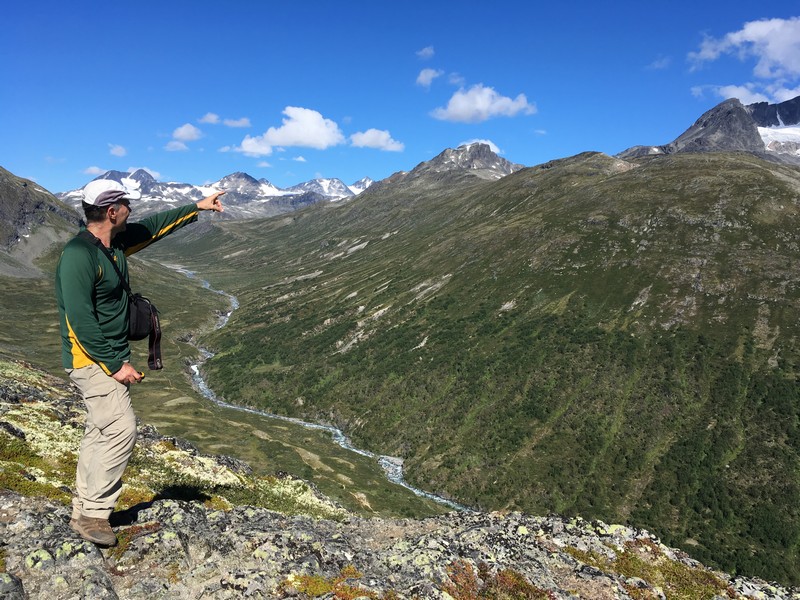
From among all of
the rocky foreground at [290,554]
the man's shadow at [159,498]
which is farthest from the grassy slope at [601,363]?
the man's shadow at [159,498]

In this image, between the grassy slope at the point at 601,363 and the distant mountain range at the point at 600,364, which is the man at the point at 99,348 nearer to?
the distant mountain range at the point at 600,364

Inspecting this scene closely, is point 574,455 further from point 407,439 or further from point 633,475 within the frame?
point 407,439

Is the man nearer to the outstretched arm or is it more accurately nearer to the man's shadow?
the man's shadow

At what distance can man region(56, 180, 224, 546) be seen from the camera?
9.08 metres

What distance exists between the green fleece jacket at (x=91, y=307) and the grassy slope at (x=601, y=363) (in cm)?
8992

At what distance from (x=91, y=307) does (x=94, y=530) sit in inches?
210

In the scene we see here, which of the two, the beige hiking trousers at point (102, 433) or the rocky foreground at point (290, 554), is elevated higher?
the beige hiking trousers at point (102, 433)

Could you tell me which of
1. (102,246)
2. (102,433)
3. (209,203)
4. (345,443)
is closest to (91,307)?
(102,246)

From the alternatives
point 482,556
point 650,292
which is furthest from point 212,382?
point 482,556

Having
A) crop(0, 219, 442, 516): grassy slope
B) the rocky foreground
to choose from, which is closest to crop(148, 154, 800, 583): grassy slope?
crop(0, 219, 442, 516): grassy slope

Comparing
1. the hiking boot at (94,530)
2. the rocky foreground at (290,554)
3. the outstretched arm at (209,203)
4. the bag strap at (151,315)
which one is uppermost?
the outstretched arm at (209,203)

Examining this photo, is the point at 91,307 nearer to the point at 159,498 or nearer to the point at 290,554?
the point at 290,554

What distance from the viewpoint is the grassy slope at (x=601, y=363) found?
8519cm

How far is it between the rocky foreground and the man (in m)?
1.16
